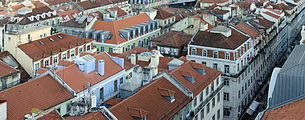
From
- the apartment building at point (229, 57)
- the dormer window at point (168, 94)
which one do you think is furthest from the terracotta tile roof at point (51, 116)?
the apartment building at point (229, 57)

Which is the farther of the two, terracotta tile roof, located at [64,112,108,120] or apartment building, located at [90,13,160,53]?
apartment building, located at [90,13,160,53]

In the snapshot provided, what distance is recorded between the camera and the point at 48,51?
7600cm

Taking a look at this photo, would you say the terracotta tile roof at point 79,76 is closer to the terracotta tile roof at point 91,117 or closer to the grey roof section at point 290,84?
the terracotta tile roof at point 91,117

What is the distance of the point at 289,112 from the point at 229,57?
34716 millimetres

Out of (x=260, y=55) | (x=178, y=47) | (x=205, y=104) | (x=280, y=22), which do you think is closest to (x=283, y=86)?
(x=205, y=104)

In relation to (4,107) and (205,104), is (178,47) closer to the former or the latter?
(205,104)

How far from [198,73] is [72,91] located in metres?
19.9

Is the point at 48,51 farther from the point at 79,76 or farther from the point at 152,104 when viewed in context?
Result: the point at 152,104

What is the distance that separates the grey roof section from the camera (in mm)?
48759

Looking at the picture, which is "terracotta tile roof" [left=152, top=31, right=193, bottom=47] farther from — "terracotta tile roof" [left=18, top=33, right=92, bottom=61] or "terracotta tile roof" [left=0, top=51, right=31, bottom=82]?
"terracotta tile roof" [left=0, top=51, right=31, bottom=82]

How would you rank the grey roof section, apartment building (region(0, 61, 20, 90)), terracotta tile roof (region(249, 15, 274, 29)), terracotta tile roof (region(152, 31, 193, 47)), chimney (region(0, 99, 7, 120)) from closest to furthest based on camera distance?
1. chimney (region(0, 99, 7, 120))
2. the grey roof section
3. apartment building (region(0, 61, 20, 90))
4. terracotta tile roof (region(152, 31, 193, 47))
5. terracotta tile roof (region(249, 15, 274, 29))

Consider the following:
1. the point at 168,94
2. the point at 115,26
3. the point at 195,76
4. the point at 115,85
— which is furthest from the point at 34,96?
the point at 115,26

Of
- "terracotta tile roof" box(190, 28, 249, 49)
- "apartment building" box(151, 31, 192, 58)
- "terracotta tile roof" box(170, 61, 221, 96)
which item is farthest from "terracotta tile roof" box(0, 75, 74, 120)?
"apartment building" box(151, 31, 192, 58)

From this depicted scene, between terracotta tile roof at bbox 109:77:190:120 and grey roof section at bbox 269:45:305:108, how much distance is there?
1178 cm
